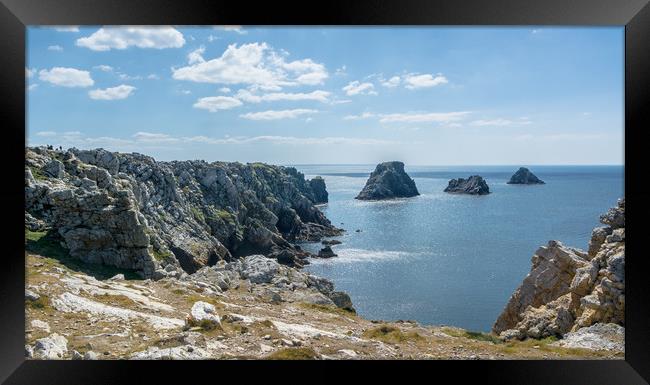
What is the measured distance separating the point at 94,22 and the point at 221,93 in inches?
1637

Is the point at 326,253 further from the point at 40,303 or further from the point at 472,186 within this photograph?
the point at 472,186

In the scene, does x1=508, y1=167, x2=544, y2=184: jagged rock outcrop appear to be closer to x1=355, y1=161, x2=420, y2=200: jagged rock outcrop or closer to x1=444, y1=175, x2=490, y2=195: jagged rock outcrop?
x1=444, y1=175, x2=490, y2=195: jagged rock outcrop

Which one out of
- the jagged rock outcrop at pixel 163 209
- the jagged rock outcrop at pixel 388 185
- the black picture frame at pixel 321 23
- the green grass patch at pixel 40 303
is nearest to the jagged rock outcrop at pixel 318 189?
the jagged rock outcrop at pixel 163 209

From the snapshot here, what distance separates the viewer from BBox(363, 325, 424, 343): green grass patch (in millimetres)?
10109

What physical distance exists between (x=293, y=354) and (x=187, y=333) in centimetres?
250

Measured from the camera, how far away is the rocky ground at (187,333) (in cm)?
730

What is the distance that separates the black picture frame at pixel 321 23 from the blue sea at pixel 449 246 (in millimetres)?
26789

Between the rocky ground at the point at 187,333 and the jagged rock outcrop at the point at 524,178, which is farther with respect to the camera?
the jagged rock outcrop at the point at 524,178

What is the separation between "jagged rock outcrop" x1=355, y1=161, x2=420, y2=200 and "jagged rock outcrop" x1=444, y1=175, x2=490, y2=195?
11.1 metres

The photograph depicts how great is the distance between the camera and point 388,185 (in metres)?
106

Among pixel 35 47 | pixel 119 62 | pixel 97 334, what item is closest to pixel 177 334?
pixel 97 334

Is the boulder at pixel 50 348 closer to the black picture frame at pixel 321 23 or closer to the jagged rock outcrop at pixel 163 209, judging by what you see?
the black picture frame at pixel 321 23

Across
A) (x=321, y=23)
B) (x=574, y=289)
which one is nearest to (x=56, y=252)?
(x=321, y=23)

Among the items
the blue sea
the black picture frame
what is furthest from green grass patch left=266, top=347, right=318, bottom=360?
the blue sea
